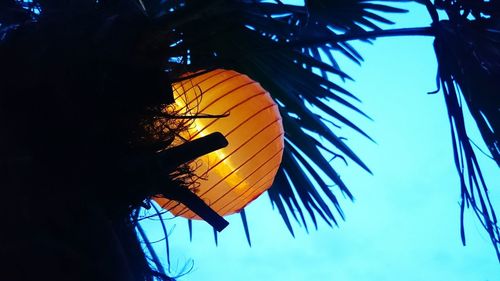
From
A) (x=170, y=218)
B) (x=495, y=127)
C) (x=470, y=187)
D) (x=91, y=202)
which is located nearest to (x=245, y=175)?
(x=170, y=218)

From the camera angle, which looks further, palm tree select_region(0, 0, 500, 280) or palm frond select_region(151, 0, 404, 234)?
palm frond select_region(151, 0, 404, 234)

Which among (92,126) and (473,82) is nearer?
(92,126)

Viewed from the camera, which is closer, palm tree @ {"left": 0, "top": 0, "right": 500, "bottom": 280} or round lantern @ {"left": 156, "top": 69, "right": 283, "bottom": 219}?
palm tree @ {"left": 0, "top": 0, "right": 500, "bottom": 280}

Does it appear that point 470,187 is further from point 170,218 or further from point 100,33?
point 100,33

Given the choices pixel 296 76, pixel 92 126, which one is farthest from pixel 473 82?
pixel 92 126

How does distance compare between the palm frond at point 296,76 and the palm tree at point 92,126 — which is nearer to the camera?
the palm tree at point 92,126

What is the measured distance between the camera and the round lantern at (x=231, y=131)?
35.6 inches

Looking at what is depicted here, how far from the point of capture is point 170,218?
3.36 ft

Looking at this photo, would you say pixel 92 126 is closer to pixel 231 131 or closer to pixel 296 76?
pixel 231 131

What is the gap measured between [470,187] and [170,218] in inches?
22.6

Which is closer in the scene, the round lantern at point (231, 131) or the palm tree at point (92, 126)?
the palm tree at point (92, 126)

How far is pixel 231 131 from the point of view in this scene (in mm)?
913

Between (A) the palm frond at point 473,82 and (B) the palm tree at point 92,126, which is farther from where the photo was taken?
(A) the palm frond at point 473,82

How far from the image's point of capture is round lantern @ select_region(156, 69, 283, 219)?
90 centimetres
